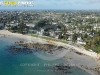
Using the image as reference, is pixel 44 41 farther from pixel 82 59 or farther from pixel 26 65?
pixel 26 65

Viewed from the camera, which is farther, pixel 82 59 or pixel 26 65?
pixel 82 59

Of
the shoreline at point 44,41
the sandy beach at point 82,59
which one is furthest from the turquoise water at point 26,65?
the shoreline at point 44,41

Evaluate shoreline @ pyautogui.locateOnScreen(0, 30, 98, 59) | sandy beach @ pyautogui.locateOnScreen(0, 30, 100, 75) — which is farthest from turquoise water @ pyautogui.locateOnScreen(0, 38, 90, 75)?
shoreline @ pyautogui.locateOnScreen(0, 30, 98, 59)

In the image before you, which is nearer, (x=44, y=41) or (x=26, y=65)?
(x=26, y=65)

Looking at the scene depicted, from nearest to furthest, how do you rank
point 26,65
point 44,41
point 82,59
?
point 26,65, point 82,59, point 44,41

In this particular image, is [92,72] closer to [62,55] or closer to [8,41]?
[62,55]

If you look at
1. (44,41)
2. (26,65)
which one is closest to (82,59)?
(26,65)

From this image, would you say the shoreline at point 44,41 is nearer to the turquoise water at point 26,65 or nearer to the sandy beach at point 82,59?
the sandy beach at point 82,59

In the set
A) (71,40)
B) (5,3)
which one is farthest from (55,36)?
(5,3)

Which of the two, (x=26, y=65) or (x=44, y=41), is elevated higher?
(x=26, y=65)

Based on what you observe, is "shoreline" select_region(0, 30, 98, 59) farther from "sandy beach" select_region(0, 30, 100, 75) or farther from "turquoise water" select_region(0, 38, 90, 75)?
"turquoise water" select_region(0, 38, 90, 75)

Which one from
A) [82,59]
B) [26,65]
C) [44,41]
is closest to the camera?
[26,65]
